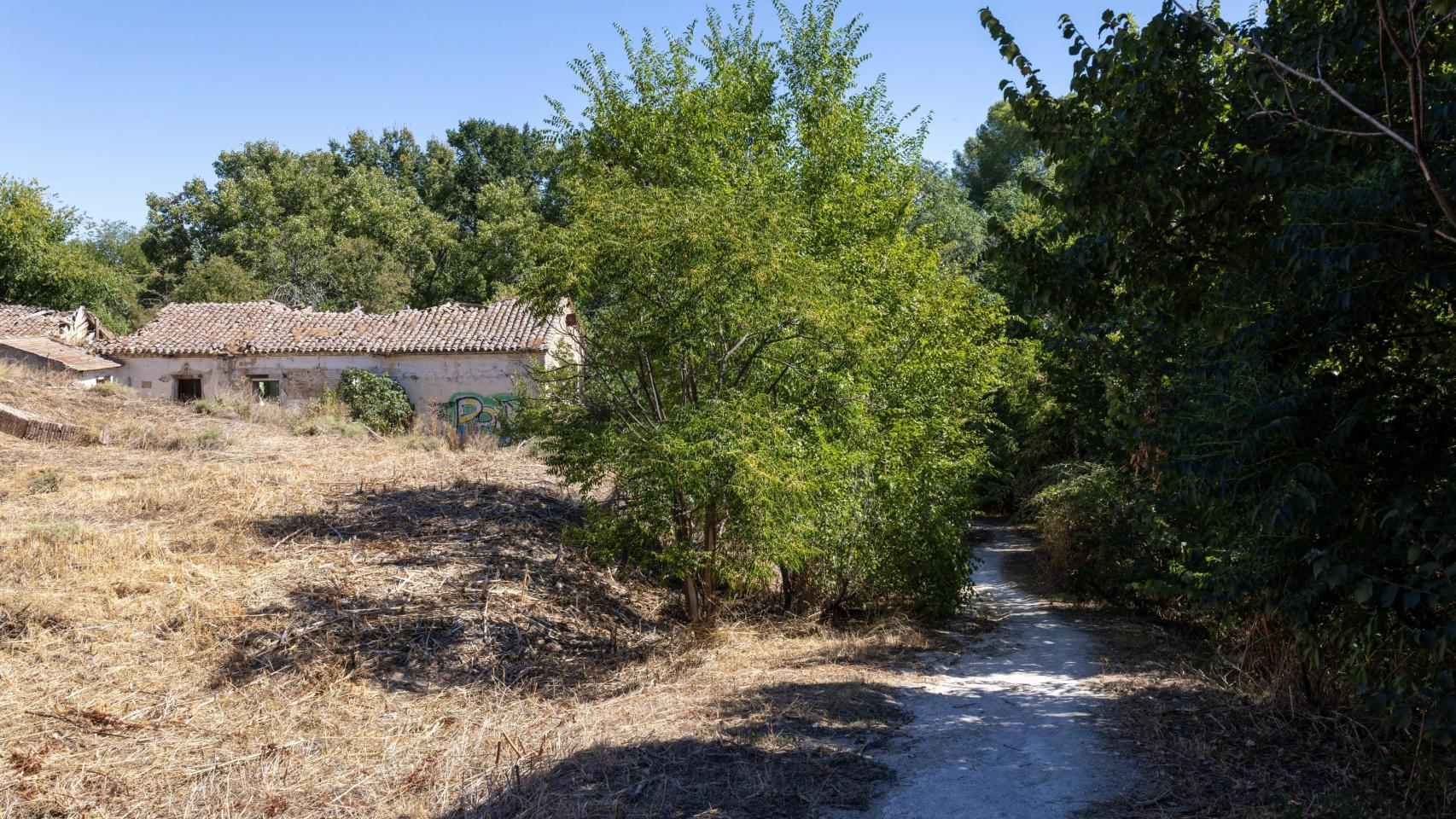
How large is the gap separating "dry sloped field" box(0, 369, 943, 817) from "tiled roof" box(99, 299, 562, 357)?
40.0ft

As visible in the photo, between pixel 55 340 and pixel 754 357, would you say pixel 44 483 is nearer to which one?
pixel 754 357

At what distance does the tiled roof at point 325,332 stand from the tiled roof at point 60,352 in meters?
0.59

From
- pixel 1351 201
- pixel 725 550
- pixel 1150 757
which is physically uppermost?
pixel 1351 201

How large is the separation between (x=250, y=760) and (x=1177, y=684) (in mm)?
7033

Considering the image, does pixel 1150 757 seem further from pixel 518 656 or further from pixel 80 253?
pixel 80 253

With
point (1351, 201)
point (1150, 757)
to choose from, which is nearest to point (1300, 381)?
point (1351, 201)

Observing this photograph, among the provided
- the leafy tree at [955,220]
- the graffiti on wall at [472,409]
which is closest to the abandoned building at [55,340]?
the graffiti on wall at [472,409]

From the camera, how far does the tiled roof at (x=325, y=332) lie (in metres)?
26.7

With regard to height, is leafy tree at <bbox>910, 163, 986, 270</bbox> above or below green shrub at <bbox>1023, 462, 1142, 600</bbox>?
above

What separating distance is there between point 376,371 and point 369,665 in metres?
19.6

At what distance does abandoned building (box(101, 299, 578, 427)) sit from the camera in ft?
86.1

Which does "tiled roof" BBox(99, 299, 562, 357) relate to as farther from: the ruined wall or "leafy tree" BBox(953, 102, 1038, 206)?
"leafy tree" BBox(953, 102, 1038, 206)

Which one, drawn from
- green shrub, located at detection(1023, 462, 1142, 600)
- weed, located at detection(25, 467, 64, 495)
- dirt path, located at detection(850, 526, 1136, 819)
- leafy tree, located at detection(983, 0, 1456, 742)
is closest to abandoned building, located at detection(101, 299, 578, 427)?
weed, located at detection(25, 467, 64, 495)

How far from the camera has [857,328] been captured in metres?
10.0
